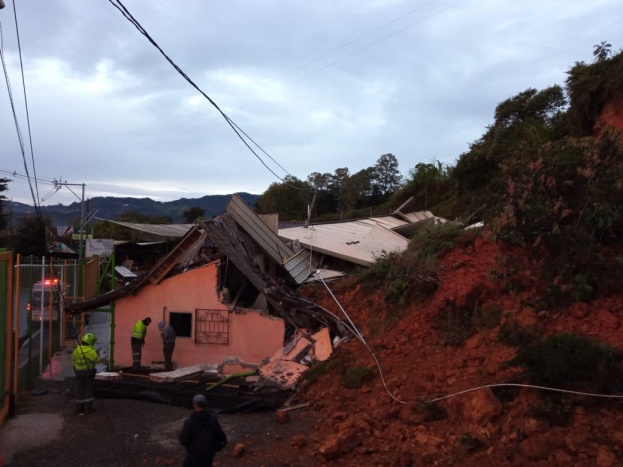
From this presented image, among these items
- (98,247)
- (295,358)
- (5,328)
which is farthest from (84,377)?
(98,247)

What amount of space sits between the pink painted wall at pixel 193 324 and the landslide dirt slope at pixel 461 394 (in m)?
2.50

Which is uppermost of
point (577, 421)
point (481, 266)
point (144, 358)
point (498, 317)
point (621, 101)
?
point (621, 101)

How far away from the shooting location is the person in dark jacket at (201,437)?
5930 mm

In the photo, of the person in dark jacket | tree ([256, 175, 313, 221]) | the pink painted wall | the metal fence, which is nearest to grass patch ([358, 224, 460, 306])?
the pink painted wall

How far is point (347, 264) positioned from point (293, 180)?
116 feet

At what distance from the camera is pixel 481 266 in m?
11.2

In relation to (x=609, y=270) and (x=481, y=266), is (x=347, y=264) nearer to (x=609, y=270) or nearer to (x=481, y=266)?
(x=481, y=266)

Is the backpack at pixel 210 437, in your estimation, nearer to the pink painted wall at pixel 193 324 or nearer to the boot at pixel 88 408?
the boot at pixel 88 408

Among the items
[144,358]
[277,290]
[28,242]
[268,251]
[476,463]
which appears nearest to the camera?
[476,463]

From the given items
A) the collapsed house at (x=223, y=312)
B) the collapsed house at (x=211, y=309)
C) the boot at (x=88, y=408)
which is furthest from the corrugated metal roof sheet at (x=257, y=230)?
the boot at (x=88, y=408)

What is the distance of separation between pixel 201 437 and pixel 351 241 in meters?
13.5

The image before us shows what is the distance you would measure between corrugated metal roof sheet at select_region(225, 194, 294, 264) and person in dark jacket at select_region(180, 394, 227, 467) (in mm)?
9789

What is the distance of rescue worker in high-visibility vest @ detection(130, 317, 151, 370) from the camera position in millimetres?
13188

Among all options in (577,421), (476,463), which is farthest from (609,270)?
(476,463)
